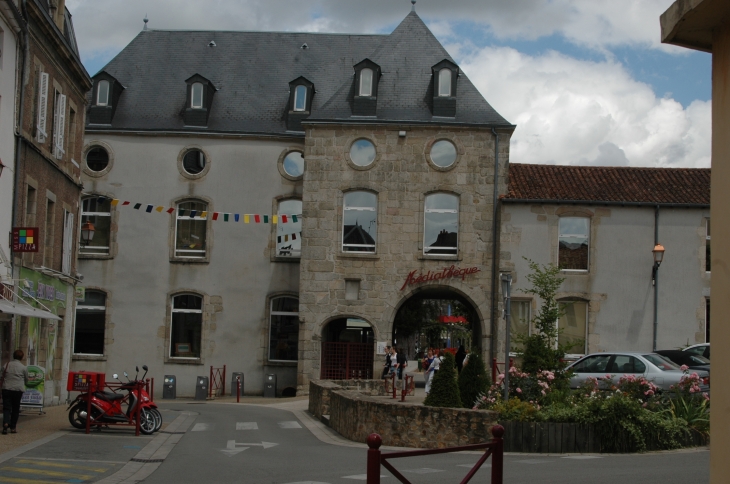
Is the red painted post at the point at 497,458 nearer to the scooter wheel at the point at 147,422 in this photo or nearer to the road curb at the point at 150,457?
the road curb at the point at 150,457

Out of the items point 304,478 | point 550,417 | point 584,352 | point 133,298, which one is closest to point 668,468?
point 550,417

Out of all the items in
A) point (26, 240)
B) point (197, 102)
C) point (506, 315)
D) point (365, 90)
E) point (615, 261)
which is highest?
point (365, 90)

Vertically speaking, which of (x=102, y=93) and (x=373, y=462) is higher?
(x=102, y=93)

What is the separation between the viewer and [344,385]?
24266 mm

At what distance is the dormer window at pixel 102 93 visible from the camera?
3378 cm

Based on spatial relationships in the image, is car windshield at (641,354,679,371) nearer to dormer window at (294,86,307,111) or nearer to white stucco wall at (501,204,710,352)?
white stucco wall at (501,204,710,352)

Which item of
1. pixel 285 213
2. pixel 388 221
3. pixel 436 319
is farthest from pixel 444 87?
pixel 436 319

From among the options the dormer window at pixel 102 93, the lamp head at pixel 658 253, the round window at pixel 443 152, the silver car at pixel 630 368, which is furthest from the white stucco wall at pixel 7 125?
the lamp head at pixel 658 253

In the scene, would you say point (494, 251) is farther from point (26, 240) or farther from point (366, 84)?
point (26, 240)

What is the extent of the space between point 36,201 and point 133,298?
37.7 feet

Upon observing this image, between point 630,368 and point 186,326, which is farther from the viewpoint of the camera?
point 186,326

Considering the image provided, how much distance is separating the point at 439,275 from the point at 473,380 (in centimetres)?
1177

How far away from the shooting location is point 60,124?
23.2m

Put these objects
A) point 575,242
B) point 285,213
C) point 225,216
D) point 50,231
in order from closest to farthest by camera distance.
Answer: point 50,231
point 575,242
point 225,216
point 285,213
